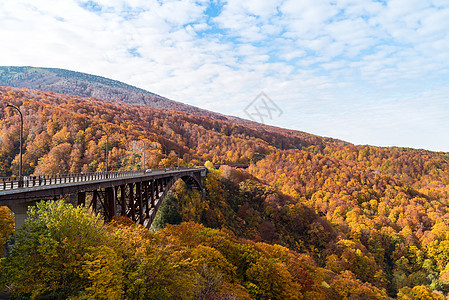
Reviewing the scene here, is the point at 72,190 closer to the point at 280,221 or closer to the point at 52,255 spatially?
the point at 52,255

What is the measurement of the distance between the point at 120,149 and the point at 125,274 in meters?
84.9

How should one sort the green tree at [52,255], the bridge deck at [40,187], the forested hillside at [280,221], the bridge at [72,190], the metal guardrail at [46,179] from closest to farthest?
the green tree at [52,255] < the bridge deck at [40,187] < the bridge at [72,190] < the metal guardrail at [46,179] < the forested hillside at [280,221]

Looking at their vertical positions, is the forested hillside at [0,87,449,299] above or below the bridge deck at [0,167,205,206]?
below

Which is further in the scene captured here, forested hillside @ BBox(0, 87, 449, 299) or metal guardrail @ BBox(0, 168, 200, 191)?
forested hillside @ BBox(0, 87, 449, 299)

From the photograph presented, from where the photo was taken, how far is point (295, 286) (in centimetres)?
3170

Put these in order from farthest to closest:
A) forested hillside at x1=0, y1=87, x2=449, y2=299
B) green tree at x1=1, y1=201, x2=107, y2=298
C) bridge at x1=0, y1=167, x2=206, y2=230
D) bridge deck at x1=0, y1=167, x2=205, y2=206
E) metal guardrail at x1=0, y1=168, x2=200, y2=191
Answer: forested hillside at x1=0, y1=87, x2=449, y2=299
metal guardrail at x1=0, y1=168, x2=200, y2=191
bridge at x1=0, y1=167, x2=206, y2=230
bridge deck at x1=0, y1=167, x2=205, y2=206
green tree at x1=1, y1=201, x2=107, y2=298

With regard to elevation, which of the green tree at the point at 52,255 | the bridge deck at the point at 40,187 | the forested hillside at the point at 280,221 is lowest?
the forested hillside at the point at 280,221

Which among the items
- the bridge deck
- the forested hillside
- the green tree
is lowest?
the forested hillside

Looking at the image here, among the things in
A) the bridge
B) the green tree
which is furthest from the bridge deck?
the green tree

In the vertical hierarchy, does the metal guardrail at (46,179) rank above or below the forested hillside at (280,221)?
above

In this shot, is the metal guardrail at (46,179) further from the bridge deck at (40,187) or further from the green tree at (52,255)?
the green tree at (52,255)

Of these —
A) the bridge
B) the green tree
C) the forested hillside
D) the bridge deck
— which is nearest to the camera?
the green tree

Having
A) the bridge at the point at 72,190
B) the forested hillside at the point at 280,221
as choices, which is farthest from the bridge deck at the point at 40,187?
the forested hillside at the point at 280,221

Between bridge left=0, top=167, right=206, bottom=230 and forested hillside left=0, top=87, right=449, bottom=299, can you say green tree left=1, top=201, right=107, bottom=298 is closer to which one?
forested hillside left=0, top=87, right=449, bottom=299
